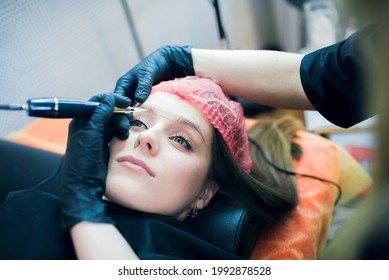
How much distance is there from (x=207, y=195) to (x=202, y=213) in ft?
0.15

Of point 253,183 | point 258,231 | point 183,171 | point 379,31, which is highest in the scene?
point 379,31

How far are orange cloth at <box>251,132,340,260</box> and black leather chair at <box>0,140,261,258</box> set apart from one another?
0.06m

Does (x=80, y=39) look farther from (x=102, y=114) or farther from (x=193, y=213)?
(x=193, y=213)

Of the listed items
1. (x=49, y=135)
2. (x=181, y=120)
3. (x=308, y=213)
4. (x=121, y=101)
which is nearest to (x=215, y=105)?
(x=181, y=120)

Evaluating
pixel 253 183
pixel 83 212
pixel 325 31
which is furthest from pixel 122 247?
pixel 325 31

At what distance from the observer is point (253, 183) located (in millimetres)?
846

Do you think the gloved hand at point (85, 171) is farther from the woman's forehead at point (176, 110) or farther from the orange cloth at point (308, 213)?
the orange cloth at point (308, 213)

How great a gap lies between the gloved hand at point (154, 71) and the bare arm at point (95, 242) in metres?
0.28

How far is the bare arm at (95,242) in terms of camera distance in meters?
0.62

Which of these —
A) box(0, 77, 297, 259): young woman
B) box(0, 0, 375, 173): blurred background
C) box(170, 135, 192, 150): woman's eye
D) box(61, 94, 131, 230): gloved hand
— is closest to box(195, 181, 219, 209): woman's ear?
box(0, 77, 297, 259): young woman

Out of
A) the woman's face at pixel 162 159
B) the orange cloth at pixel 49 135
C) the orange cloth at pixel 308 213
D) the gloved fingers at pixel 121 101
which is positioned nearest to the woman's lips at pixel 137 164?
the woman's face at pixel 162 159

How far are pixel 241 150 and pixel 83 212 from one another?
40cm

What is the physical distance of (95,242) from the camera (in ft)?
2.03

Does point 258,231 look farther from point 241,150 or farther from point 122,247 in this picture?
point 122,247
